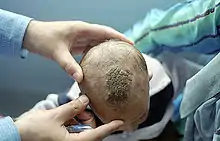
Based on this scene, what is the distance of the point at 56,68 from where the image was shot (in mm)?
1426

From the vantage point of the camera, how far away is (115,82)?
730mm

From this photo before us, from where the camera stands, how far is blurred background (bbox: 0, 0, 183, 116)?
1331 millimetres

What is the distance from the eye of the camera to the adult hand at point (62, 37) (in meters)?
0.87

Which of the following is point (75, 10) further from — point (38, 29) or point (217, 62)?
point (217, 62)

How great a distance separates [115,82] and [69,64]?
0.37ft

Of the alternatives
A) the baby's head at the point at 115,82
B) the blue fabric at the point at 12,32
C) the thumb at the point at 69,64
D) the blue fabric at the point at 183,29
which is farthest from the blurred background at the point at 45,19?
the baby's head at the point at 115,82

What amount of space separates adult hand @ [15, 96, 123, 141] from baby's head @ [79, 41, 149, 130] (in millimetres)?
25

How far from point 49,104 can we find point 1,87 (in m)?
0.41

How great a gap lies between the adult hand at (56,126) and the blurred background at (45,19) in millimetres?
602

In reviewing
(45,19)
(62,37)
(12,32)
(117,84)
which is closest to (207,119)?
(117,84)

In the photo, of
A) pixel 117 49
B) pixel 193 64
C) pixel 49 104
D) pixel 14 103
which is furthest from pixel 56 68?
pixel 117 49

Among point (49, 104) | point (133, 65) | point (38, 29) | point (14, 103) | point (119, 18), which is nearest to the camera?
point (133, 65)

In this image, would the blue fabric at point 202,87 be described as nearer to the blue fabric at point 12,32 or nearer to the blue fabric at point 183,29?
the blue fabric at point 183,29

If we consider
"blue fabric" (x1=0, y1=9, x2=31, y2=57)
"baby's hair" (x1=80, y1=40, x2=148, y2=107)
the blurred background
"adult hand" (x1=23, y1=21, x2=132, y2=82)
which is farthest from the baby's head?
the blurred background
